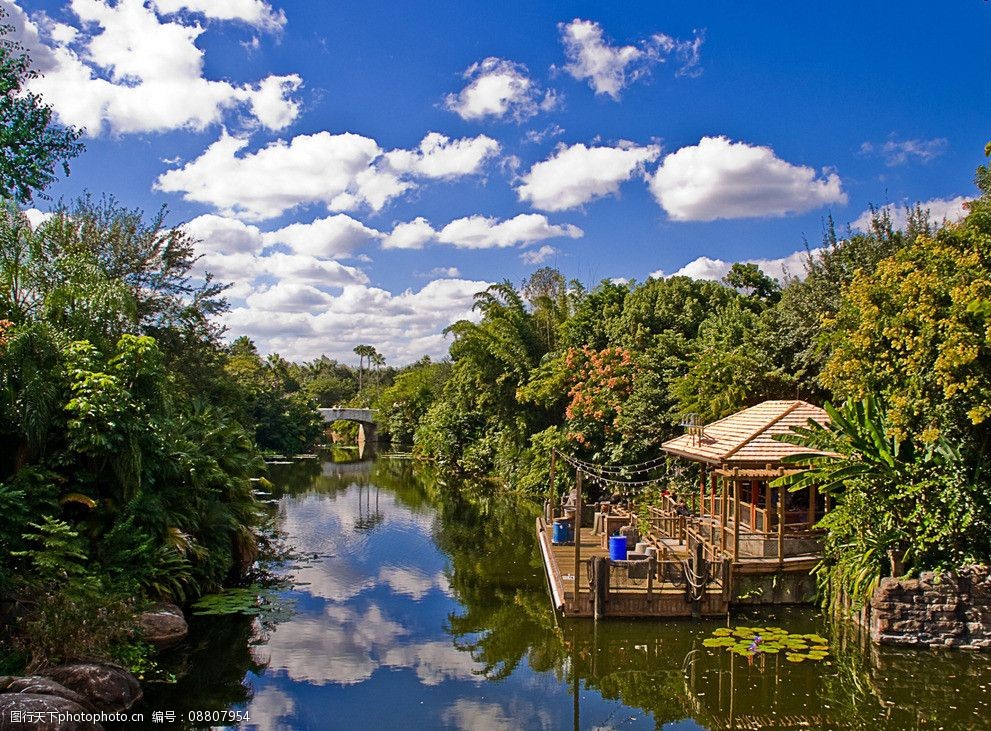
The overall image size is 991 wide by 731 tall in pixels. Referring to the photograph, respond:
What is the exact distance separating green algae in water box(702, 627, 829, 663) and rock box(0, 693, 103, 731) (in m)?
9.12

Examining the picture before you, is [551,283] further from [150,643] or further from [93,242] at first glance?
[150,643]

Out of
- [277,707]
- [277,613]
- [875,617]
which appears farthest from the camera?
[277,613]

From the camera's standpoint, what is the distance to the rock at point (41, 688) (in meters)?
8.59

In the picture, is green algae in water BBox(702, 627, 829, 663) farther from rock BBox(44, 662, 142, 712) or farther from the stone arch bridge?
the stone arch bridge

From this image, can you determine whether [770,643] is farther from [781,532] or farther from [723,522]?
[723,522]

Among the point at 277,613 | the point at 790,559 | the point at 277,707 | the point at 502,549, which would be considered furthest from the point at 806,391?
the point at 277,707

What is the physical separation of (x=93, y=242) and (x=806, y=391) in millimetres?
19828

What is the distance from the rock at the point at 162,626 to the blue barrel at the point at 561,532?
27.3 ft

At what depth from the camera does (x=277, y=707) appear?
1042 centimetres

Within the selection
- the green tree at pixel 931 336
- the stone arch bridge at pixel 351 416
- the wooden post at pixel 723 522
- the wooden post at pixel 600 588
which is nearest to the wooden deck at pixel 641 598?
the wooden post at pixel 600 588

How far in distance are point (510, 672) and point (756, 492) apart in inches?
275

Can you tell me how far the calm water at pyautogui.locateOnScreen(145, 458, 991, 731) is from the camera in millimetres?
10078

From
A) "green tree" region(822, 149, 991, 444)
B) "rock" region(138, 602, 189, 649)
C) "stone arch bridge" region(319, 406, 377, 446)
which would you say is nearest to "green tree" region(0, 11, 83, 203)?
"rock" region(138, 602, 189, 649)

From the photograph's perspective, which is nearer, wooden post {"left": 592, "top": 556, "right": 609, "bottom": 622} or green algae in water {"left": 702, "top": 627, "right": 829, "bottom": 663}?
green algae in water {"left": 702, "top": 627, "right": 829, "bottom": 663}
